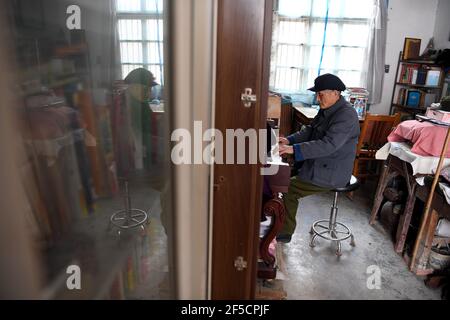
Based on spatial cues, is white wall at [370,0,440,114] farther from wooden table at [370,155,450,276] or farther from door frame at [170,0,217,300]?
door frame at [170,0,217,300]

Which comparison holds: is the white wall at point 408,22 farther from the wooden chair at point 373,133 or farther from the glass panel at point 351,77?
the wooden chair at point 373,133

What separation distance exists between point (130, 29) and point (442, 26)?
510 centimetres

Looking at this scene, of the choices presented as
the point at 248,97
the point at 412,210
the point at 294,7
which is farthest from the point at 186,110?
the point at 294,7

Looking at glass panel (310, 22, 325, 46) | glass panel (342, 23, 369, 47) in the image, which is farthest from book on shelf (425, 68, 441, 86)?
glass panel (310, 22, 325, 46)

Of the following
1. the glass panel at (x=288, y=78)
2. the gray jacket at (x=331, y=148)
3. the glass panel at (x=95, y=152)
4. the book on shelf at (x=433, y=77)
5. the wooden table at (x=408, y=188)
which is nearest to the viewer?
the glass panel at (x=95, y=152)

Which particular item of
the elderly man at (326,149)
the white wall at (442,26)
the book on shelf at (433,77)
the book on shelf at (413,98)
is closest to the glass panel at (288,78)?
the book on shelf at (413,98)

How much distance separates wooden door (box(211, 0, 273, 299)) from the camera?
106 cm

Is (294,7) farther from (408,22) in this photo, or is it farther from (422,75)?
(422,75)

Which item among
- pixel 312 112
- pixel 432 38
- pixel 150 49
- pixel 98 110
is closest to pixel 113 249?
pixel 98 110

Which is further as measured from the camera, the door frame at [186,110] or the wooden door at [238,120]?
the wooden door at [238,120]

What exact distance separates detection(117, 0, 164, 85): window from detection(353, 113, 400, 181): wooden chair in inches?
130

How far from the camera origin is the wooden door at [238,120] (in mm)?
1062

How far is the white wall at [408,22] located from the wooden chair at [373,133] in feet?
5.09

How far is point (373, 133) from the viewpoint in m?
3.58
